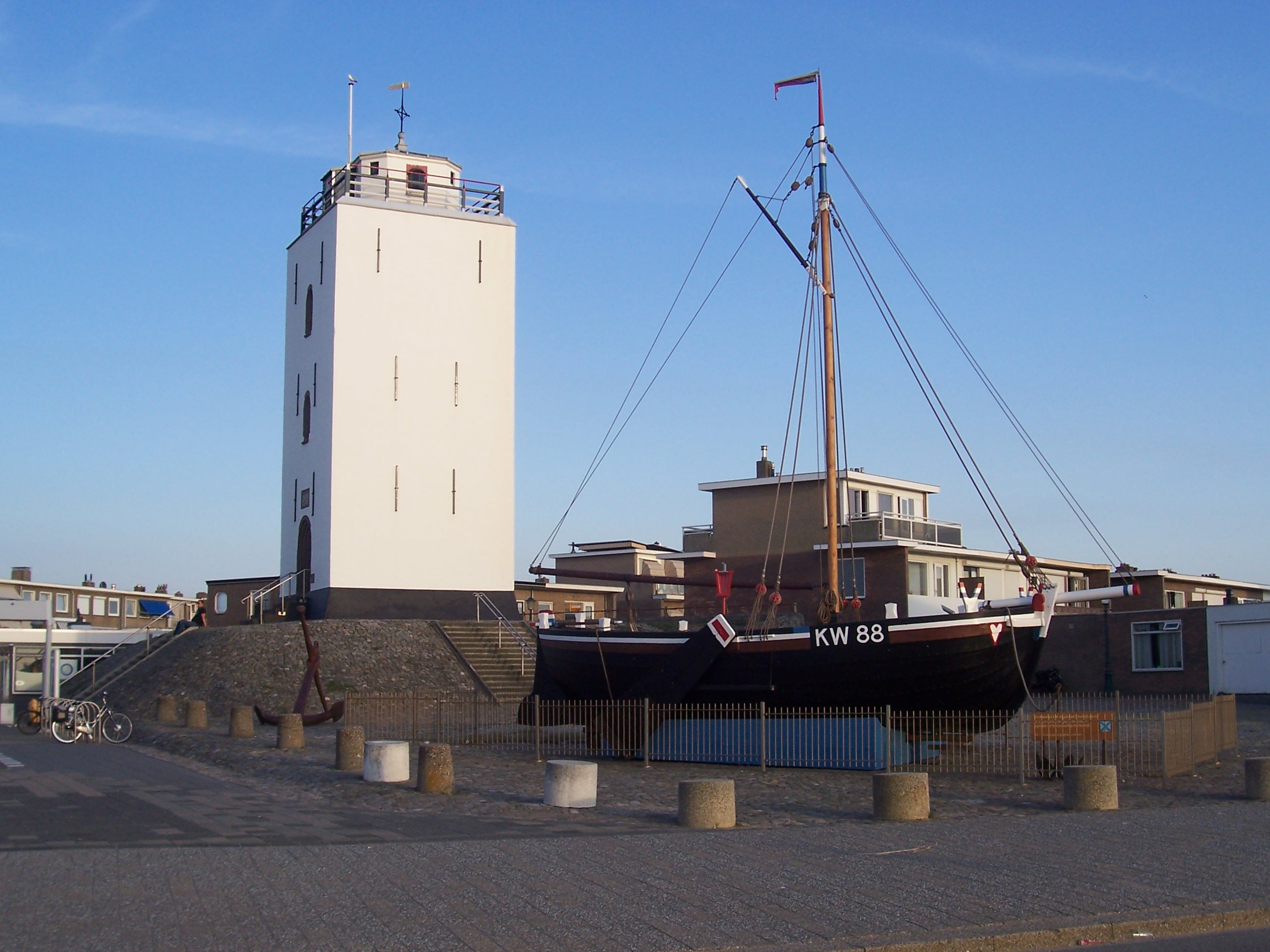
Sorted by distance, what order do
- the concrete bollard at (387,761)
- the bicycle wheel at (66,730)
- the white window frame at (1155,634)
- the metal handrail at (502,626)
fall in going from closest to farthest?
the concrete bollard at (387,761) < the bicycle wheel at (66,730) < the metal handrail at (502,626) < the white window frame at (1155,634)

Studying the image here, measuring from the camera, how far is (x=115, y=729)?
28031 mm

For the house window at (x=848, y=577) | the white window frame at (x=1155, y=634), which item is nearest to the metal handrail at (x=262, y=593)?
the house window at (x=848, y=577)

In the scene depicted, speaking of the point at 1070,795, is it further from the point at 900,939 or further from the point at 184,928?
the point at 184,928

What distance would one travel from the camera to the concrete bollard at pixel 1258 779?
53.1ft

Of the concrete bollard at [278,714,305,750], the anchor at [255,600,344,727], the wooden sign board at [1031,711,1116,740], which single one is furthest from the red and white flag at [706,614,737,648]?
the anchor at [255,600,344,727]

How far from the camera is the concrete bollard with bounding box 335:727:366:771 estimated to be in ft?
65.6

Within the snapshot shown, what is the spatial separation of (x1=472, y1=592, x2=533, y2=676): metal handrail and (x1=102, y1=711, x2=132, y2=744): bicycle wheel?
12.6 meters

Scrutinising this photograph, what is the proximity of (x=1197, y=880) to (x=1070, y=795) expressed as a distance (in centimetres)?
508

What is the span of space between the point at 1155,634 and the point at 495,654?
24083 millimetres

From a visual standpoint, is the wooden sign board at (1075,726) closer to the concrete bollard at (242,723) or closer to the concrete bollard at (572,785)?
the concrete bollard at (572,785)

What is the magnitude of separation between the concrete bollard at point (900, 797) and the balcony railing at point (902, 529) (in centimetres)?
3505

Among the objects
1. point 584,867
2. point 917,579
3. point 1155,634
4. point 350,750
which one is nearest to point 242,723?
point 350,750

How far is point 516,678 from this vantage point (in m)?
37.4

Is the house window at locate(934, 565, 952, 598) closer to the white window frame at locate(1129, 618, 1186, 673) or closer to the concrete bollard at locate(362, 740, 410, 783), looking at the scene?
the white window frame at locate(1129, 618, 1186, 673)
